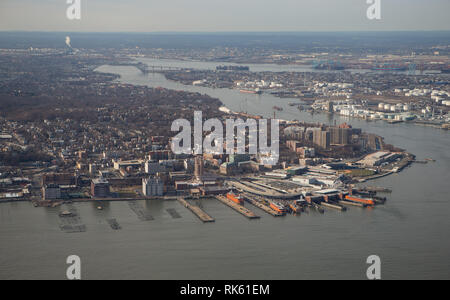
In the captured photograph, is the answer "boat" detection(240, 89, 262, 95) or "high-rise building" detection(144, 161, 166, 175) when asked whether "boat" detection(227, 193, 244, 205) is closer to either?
"high-rise building" detection(144, 161, 166, 175)

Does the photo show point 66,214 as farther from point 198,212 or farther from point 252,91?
point 252,91

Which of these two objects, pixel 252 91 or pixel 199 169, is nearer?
pixel 199 169

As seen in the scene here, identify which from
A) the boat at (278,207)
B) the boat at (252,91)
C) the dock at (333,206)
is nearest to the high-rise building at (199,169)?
the boat at (278,207)

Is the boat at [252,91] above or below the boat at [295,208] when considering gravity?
above

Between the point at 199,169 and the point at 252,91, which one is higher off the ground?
the point at 252,91

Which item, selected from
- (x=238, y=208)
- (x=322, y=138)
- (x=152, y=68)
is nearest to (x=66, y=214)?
(x=238, y=208)

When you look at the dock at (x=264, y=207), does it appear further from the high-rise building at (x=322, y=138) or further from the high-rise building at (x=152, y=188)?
the high-rise building at (x=322, y=138)
